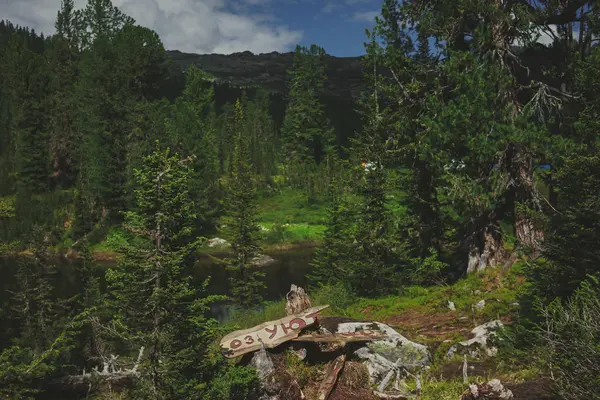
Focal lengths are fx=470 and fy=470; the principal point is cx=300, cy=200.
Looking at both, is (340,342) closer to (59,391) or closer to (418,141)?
(59,391)

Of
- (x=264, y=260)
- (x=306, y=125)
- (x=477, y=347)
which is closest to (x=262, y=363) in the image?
(x=477, y=347)

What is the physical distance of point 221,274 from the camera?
43.4m

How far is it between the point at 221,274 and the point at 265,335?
105ft

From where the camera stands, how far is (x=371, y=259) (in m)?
22.0

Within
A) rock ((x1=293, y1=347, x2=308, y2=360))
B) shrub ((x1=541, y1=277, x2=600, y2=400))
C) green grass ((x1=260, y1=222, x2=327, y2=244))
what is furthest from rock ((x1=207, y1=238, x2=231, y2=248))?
shrub ((x1=541, y1=277, x2=600, y2=400))

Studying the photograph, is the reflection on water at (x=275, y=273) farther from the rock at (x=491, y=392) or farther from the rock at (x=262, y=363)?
the rock at (x=491, y=392)

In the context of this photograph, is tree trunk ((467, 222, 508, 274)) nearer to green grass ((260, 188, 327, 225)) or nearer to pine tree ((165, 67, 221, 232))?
green grass ((260, 188, 327, 225))

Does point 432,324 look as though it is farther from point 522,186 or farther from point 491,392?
point 491,392

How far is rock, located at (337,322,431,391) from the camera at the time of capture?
12.1 metres

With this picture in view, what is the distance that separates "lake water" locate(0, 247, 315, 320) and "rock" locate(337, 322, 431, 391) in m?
19.8

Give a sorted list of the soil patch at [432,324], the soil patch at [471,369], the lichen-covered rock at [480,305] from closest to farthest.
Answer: the soil patch at [471,369] < the soil patch at [432,324] < the lichen-covered rock at [480,305]

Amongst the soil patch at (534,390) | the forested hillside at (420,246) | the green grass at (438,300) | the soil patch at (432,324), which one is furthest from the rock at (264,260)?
the soil patch at (534,390)

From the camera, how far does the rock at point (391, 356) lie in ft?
39.8

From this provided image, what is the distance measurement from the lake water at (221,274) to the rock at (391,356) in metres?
19.8
